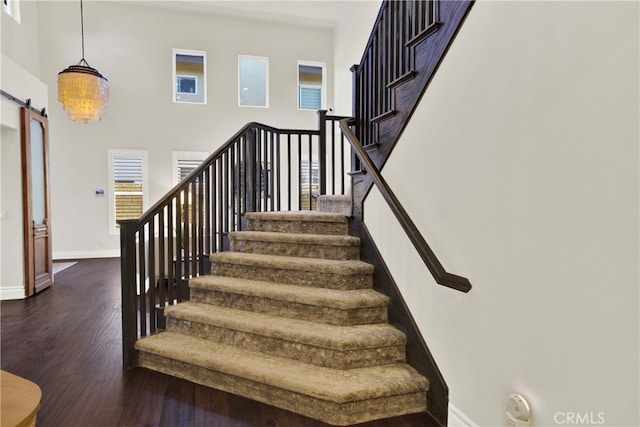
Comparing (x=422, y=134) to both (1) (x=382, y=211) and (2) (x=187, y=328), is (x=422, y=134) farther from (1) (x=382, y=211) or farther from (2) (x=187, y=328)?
(2) (x=187, y=328)

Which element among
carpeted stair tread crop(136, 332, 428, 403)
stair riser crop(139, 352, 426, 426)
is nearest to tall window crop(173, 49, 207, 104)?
carpeted stair tread crop(136, 332, 428, 403)

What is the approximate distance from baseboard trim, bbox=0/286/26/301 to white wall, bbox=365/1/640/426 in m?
4.96

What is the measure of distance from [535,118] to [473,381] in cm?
117

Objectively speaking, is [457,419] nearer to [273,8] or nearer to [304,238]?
[304,238]

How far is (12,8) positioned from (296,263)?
5.85 metres

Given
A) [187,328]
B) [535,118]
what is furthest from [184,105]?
[535,118]

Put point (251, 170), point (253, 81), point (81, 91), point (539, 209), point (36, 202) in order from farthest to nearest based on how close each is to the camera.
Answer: point (253, 81) < point (81, 91) < point (36, 202) < point (251, 170) < point (539, 209)

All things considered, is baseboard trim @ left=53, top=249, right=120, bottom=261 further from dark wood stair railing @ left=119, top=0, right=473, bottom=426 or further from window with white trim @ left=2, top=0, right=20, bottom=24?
dark wood stair railing @ left=119, top=0, right=473, bottom=426

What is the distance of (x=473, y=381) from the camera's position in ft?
5.16

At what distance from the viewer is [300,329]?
85.1 inches

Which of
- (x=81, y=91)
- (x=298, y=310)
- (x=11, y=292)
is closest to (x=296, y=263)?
(x=298, y=310)

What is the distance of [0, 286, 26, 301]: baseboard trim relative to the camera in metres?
4.20

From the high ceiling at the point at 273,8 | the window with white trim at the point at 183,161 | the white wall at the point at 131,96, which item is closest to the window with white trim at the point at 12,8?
the white wall at the point at 131,96

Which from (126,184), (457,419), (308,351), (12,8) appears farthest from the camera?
(126,184)
